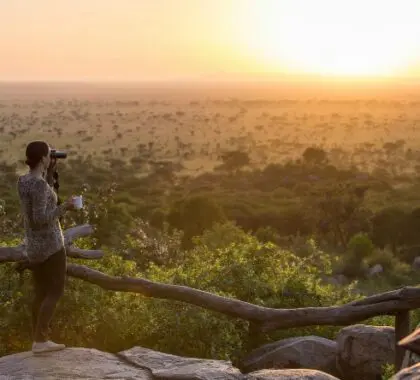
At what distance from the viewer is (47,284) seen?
714 cm

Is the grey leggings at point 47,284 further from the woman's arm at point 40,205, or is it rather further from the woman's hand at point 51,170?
the woman's hand at point 51,170

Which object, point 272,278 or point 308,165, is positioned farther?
point 308,165

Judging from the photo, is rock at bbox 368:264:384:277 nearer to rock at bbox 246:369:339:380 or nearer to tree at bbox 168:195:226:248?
tree at bbox 168:195:226:248

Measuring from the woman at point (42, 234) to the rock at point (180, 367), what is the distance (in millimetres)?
852

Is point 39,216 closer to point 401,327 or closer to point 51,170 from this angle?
point 51,170

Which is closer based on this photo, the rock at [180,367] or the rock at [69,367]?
the rock at [69,367]

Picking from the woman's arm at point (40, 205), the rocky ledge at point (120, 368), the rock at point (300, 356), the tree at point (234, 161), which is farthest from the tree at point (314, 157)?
the woman's arm at point (40, 205)

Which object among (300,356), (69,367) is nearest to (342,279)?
(300,356)

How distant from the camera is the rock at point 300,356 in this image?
9.50 meters

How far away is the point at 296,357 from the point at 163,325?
2.08 meters

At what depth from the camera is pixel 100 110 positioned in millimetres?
143375

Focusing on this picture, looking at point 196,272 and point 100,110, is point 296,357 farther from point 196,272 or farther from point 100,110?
point 100,110

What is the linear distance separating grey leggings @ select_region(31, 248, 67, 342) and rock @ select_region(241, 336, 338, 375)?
3486 mm

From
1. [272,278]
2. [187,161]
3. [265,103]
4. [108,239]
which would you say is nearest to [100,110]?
[265,103]
